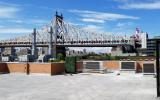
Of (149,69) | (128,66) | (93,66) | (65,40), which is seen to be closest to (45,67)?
(93,66)

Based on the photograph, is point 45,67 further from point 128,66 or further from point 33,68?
point 128,66

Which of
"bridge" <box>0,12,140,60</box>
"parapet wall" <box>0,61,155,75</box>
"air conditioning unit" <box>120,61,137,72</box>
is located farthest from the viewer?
"bridge" <box>0,12,140,60</box>

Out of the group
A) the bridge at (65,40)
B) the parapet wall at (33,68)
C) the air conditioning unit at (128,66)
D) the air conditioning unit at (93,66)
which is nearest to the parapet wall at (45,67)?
the parapet wall at (33,68)

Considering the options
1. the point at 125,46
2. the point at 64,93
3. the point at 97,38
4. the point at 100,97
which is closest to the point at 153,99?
the point at 100,97

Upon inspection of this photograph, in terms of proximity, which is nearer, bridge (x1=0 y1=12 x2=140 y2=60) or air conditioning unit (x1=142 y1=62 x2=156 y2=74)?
air conditioning unit (x1=142 y1=62 x2=156 y2=74)

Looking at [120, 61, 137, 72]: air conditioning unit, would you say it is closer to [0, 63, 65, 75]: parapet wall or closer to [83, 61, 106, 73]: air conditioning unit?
[83, 61, 106, 73]: air conditioning unit

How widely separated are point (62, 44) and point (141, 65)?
335 ft

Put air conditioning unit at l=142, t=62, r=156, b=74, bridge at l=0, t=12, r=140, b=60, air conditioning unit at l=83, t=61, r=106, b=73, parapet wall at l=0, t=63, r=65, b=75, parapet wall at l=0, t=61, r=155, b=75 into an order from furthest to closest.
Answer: bridge at l=0, t=12, r=140, b=60 < air conditioning unit at l=83, t=61, r=106, b=73 < parapet wall at l=0, t=61, r=155, b=75 < parapet wall at l=0, t=63, r=65, b=75 < air conditioning unit at l=142, t=62, r=156, b=74

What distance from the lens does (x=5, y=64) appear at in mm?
34500

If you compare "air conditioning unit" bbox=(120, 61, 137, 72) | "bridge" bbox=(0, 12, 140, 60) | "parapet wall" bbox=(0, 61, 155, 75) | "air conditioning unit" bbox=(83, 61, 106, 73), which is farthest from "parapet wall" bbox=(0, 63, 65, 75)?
"bridge" bbox=(0, 12, 140, 60)

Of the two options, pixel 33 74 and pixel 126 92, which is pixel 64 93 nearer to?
pixel 126 92

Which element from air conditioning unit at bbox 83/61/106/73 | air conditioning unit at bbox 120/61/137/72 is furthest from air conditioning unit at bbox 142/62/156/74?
air conditioning unit at bbox 83/61/106/73

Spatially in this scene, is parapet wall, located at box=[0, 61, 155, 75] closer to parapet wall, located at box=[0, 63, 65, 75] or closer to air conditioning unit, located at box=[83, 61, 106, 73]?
parapet wall, located at box=[0, 63, 65, 75]

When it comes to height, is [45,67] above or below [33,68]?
above
